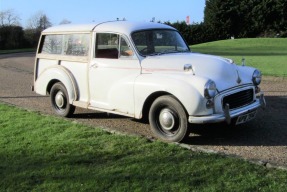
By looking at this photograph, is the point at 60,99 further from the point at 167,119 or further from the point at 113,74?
the point at 167,119

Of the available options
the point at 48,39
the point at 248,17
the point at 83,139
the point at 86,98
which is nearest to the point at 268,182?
the point at 83,139

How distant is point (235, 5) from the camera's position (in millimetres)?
54344

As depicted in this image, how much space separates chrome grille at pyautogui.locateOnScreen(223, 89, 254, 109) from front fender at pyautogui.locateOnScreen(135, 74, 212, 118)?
46cm

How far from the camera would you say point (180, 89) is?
5938mm

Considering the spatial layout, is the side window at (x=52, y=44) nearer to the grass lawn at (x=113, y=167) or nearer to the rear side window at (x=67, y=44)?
the rear side window at (x=67, y=44)

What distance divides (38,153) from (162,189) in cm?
211

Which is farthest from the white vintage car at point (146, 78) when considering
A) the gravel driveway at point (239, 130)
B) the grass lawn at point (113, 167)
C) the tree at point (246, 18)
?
the tree at point (246, 18)

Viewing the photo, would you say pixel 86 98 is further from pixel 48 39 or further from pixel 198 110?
pixel 198 110

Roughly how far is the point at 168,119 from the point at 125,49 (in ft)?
5.14

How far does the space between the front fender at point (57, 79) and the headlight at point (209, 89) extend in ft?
9.71

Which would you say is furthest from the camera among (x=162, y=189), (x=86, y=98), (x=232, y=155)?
(x=86, y=98)

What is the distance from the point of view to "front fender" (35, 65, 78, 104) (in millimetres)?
7891

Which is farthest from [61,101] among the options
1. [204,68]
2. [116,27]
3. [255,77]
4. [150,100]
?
[255,77]

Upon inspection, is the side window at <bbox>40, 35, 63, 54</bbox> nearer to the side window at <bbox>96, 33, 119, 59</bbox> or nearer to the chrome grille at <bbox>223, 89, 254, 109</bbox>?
the side window at <bbox>96, 33, 119, 59</bbox>
